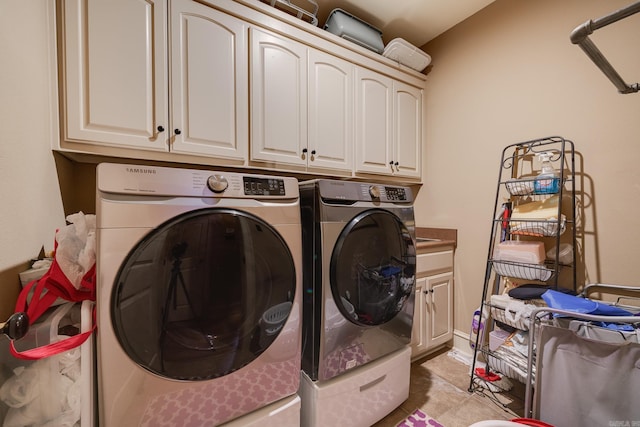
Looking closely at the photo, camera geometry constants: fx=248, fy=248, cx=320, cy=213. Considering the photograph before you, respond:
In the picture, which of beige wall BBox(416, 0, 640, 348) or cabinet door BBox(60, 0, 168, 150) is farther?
beige wall BBox(416, 0, 640, 348)

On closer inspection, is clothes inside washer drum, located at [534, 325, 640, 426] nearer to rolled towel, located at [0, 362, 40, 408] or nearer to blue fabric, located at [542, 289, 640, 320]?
blue fabric, located at [542, 289, 640, 320]

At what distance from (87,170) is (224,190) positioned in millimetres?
1124

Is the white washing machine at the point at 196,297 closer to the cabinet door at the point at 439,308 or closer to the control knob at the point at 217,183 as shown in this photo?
the control knob at the point at 217,183

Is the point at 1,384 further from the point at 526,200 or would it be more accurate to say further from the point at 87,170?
the point at 526,200

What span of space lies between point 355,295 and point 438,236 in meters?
1.36

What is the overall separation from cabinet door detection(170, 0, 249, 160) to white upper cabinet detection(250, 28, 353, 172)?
0.26 feet

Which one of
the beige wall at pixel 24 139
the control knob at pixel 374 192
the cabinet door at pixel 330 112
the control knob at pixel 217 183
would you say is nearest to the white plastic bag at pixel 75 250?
the beige wall at pixel 24 139

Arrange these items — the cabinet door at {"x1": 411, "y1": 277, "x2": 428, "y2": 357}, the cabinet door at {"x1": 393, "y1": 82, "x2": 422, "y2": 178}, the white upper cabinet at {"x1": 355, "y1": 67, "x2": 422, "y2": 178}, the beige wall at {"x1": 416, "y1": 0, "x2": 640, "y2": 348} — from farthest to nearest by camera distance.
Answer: the cabinet door at {"x1": 393, "y1": 82, "x2": 422, "y2": 178}
the white upper cabinet at {"x1": 355, "y1": 67, "x2": 422, "y2": 178}
the cabinet door at {"x1": 411, "y1": 277, "x2": 428, "y2": 357}
the beige wall at {"x1": 416, "y1": 0, "x2": 640, "y2": 348}

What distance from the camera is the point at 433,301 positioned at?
6.14 feet

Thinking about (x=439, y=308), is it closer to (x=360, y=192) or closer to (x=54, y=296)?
(x=360, y=192)

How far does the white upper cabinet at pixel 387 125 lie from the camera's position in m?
1.87

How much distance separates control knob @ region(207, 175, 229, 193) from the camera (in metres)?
0.82

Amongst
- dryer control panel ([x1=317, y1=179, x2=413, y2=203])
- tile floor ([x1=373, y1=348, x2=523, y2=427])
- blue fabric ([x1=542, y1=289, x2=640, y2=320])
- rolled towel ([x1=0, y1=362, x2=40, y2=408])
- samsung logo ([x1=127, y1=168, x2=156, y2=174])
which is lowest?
tile floor ([x1=373, y1=348, x2=523, y2=427])

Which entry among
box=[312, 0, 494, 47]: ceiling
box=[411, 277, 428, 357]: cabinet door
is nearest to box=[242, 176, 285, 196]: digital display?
box=[411, 277, 428, 357]: cabinet door
